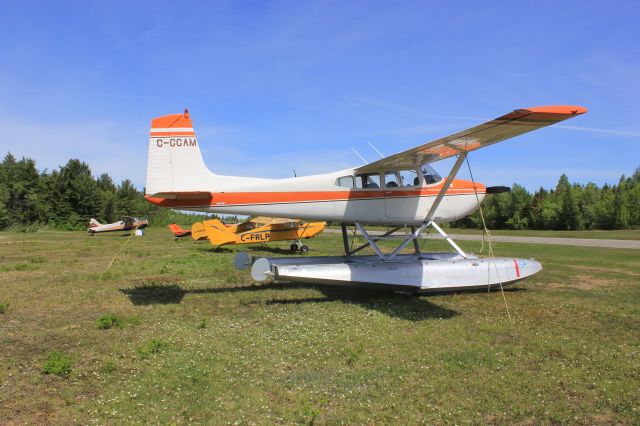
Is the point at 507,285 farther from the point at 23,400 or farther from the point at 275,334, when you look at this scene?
the point at 23,400

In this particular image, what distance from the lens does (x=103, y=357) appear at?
602 cm

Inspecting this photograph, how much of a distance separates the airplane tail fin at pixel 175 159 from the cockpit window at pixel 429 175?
5.32 meters

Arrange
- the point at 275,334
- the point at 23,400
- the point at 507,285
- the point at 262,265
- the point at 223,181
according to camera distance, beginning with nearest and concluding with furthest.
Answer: the point at 23,400 < the point at 275,334 < the point at 262,265 < the point at 223,181 < the point at 507,285

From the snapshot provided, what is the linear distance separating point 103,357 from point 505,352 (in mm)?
5536

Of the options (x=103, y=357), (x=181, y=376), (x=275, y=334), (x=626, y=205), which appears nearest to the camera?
(x=181, y=376)

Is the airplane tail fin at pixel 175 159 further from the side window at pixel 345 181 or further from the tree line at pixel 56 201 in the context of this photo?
the tree line at pixel 56 201

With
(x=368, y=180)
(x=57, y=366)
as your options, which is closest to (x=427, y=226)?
(x=368, y=180)

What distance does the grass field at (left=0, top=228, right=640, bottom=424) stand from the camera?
14.7 feet

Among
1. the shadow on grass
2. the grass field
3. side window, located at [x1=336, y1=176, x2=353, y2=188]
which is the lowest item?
the grass field

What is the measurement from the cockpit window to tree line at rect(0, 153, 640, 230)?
4762cm

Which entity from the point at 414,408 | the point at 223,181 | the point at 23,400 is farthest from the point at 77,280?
the point at 414,408

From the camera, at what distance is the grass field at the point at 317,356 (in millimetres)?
4477

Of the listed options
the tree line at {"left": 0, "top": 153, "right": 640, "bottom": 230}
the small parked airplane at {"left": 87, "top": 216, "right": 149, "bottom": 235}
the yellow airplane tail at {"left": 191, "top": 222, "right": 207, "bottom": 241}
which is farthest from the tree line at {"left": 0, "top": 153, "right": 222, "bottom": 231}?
the yellow airplane tail at {"left": 191, "top": 222, "right": 207, "bottom": 241}

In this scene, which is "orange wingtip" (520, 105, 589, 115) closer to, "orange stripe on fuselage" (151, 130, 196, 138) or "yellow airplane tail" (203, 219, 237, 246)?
"orange stripe on fuselage" (151, 130, 196, 138)
